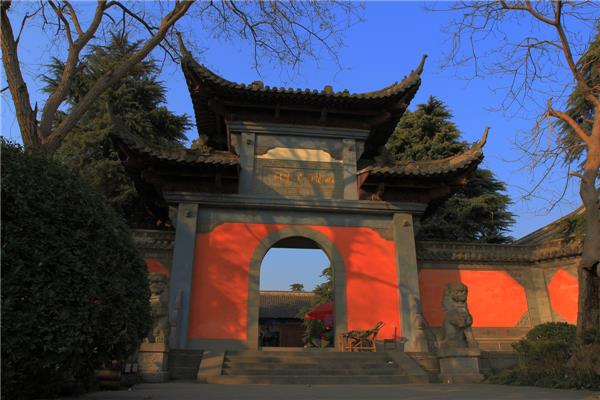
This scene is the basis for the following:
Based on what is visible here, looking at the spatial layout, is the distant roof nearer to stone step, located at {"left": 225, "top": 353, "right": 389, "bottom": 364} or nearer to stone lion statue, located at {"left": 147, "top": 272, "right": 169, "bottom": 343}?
stone step, located at {"left": 225, "top": 353, "right": 389, "bottom": 364}

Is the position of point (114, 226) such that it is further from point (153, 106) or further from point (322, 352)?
point (153, 106)

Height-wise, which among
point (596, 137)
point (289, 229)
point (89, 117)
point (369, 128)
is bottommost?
point (289, 229)

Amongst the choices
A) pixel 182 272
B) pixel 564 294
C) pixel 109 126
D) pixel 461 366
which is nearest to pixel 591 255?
pixel 461 366

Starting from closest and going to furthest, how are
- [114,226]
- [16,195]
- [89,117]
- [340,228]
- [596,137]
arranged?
[16,195] → [114,226] → [596,137] → [340,228] → [89,117]

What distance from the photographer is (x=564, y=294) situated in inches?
425

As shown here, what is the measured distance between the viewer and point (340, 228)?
33.9 feet

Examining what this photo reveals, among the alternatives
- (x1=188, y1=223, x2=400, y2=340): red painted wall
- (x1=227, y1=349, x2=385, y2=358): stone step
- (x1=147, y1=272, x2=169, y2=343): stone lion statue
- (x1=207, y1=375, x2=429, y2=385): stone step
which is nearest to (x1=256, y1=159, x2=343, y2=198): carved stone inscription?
(x1=188, y1=223, x2=400, y2=340): red painted wall

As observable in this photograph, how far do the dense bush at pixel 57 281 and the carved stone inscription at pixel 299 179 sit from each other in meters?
6.42

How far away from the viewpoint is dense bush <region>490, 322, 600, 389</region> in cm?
593

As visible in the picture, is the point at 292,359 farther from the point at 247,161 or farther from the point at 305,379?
the point at 247,161

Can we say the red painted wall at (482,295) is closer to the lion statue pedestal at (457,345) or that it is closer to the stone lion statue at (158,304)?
the lion statue pedestal at (457,345)

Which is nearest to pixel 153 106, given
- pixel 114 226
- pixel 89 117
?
pixel 89 117

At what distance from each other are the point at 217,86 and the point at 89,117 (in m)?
9.19

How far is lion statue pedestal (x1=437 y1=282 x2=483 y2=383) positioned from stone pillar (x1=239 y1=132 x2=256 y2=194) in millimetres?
4874
